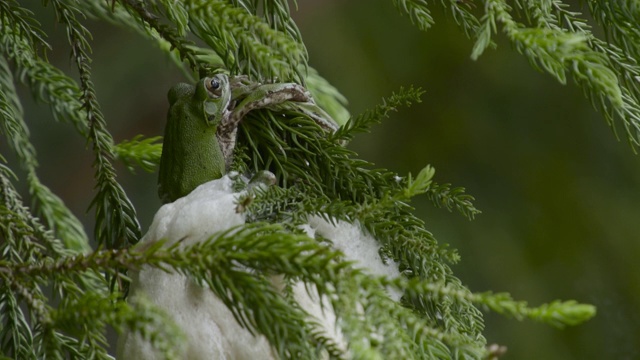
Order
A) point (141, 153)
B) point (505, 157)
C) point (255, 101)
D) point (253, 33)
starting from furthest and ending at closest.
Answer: point (505, 157) < point (141, 153) < point (255, 101) < point (253, 33)

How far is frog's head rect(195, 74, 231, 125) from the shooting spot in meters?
0.60

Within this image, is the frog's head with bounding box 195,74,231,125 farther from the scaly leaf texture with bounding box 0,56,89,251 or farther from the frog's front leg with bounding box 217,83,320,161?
the scaly leaf texture with bounding box 0,56,89,251

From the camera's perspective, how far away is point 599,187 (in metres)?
2.00

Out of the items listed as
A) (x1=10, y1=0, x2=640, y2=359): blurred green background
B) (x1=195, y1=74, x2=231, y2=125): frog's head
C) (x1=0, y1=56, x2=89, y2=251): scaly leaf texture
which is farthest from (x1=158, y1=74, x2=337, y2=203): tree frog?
(x1=10, y1=0, x2=640, y2=359): blurred green background

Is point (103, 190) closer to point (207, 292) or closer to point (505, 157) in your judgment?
point (207, 292)

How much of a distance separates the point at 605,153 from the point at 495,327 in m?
0.53

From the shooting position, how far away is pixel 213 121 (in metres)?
0.61

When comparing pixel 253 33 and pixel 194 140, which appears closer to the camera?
pixel 253 33

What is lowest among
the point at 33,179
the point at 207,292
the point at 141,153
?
the point at 33,179

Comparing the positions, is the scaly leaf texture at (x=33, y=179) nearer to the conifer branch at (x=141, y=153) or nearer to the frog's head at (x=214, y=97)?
the conifer branch at (x=141, y=153)

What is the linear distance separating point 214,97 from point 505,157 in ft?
4.88

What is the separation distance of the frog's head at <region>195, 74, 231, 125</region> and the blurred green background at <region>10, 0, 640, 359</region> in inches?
53.6

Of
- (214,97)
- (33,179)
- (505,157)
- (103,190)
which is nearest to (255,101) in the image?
(214,97)

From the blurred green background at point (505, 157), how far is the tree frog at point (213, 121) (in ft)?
4.44
